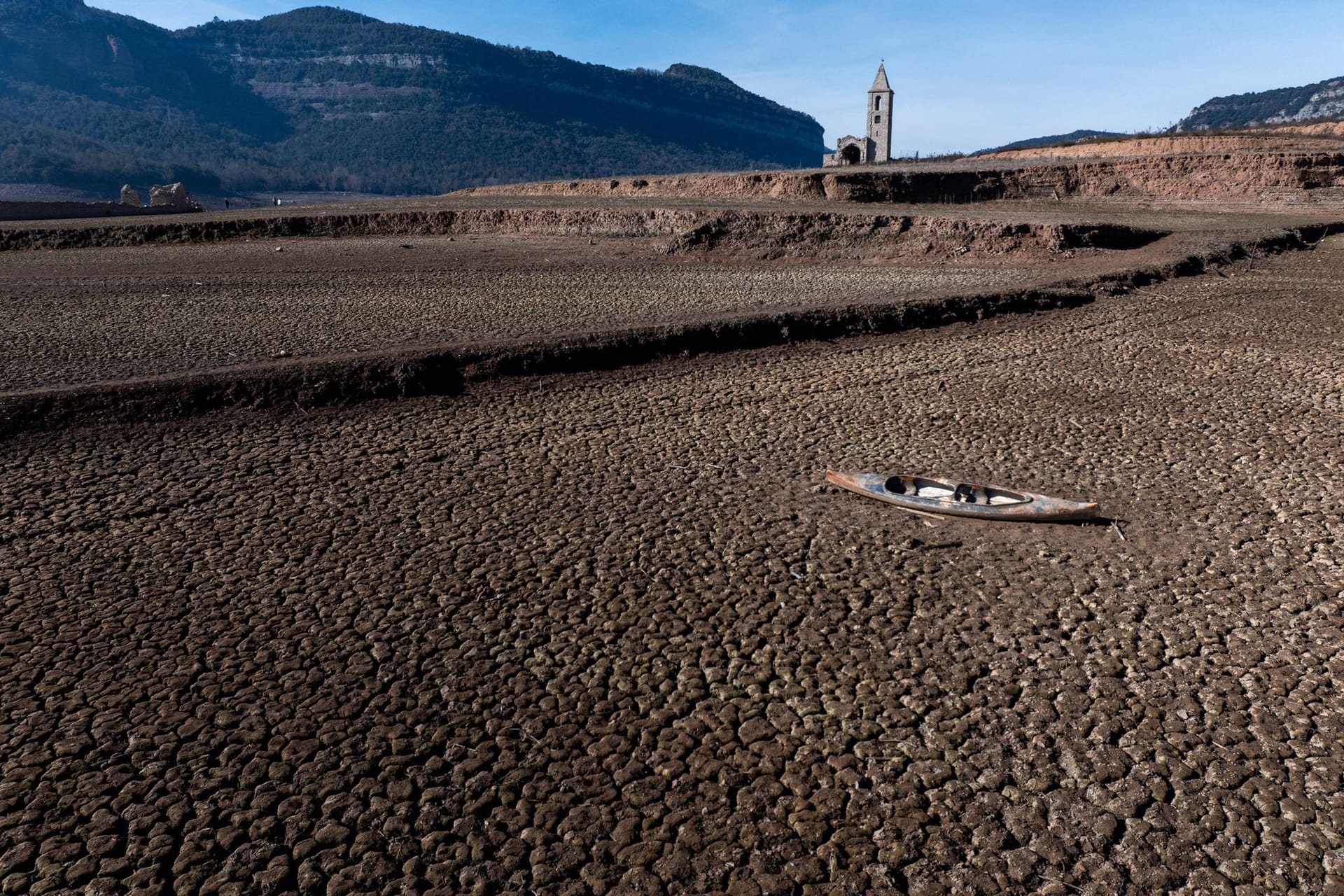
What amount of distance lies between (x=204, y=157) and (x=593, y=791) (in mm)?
147022

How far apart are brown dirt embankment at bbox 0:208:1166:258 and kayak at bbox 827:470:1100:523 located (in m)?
11.7

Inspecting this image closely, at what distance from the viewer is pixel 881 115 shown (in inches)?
2341

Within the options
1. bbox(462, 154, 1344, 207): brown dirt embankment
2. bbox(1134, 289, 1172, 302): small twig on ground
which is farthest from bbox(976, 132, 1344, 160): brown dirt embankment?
bbox(1134, 289, 1172, 302): small twig on ground

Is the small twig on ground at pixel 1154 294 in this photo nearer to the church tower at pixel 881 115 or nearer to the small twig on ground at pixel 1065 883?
the small twig on ground at pixel 1065 883

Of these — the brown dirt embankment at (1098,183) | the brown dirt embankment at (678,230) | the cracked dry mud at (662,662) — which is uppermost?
the brown dirt embankment at (1098,183)

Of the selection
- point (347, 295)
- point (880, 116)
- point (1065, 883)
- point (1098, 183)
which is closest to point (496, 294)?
point (347, 295)

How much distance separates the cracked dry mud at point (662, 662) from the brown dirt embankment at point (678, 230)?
1046 centimetres

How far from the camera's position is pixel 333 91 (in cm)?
16988

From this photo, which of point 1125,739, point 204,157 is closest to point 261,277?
point 1125,739

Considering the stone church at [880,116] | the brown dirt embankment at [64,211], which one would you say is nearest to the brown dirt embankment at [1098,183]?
the brown dirt embankment at [64,211]

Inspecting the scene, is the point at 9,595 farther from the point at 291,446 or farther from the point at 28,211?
the point at 28,211

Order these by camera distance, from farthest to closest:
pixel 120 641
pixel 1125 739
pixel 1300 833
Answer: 1. pixel 120 641
2. pixel 1125 739
3. pixel 1300 833

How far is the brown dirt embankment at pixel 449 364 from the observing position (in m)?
6.77

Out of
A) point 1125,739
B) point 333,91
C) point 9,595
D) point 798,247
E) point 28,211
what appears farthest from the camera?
point 333,91
